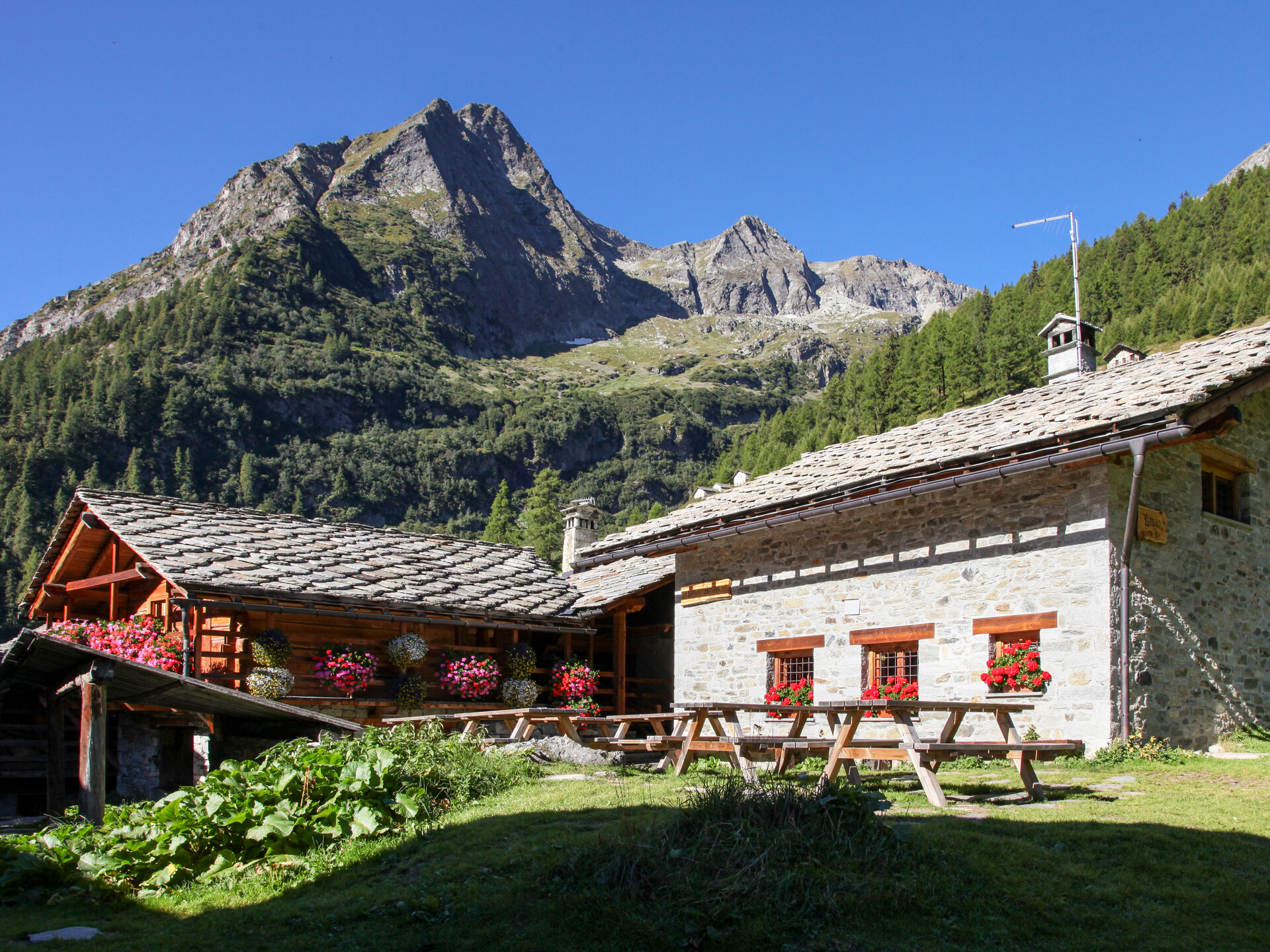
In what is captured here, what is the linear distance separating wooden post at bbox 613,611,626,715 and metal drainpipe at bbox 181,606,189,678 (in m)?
7.50

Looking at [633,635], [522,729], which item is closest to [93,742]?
[522,729]

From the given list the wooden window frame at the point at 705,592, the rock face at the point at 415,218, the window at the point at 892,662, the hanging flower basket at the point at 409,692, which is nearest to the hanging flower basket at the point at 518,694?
the hanging flower basket at the point at 409,692

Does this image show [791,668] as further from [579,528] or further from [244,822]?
[579,528]

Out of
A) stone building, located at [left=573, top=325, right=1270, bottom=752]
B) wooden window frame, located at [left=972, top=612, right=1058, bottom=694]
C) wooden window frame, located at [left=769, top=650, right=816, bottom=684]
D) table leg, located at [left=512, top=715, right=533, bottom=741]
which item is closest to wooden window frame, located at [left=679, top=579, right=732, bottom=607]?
stone building, located at [left=573, top=325, right=1270, bottom=752]

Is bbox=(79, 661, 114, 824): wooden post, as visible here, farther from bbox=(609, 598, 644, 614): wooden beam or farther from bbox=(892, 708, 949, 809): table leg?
bbox=(609, 598, 644, 614): wooden beam

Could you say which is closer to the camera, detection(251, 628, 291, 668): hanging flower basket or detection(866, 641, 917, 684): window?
detection(866, 641, 917, 684): window

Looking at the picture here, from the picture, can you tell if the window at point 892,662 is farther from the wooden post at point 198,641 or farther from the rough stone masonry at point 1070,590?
the wooden post at point 198,641

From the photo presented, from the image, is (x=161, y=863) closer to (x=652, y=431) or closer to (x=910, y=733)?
(x=910, y=733)

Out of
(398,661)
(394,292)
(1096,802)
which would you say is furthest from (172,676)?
(394,292)

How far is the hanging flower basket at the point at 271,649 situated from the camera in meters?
14.4

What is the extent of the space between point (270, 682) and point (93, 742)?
5438mm

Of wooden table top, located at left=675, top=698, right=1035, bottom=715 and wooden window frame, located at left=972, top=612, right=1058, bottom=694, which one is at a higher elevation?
wooden window frame, located at left=972, top=612, right=1058, bottom=694

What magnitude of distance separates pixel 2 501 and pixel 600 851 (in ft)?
297

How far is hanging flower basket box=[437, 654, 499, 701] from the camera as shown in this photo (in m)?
16.5
